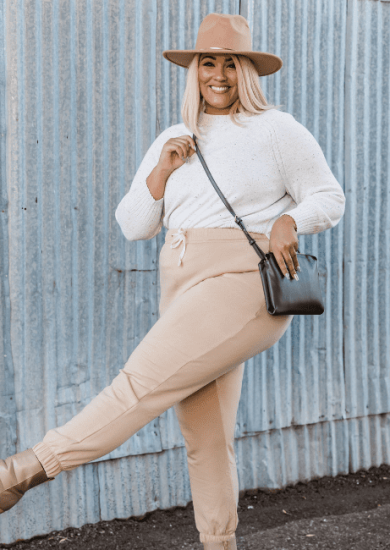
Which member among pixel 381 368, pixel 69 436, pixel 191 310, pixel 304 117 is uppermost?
pixel 304 117

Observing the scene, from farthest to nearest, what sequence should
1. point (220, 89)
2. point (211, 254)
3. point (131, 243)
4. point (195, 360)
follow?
point (131, 243) → point (220, 89) → point (211, 254) → point (195, 360)

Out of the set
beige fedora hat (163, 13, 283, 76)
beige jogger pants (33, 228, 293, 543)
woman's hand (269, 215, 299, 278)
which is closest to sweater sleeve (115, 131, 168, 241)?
beige jogger pants (33, 228, 293, 543)

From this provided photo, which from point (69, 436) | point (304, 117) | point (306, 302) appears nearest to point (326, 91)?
point (304, 117)

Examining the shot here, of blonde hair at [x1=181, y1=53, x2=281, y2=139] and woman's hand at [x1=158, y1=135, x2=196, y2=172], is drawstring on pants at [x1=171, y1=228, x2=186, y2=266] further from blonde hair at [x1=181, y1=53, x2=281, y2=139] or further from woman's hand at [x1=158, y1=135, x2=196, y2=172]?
blonde hair at [x1=181, y1=53, x2=281, y2=139]

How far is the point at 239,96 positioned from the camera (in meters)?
2.59

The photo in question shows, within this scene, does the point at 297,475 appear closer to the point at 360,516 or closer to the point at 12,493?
the point at 360,516

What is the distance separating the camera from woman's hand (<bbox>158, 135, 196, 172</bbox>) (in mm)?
2467

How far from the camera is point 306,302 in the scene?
7.62ft

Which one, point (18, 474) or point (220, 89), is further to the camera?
point (220, 89)

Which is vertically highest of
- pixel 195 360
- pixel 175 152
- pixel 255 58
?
pixel 255 58

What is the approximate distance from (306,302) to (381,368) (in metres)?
2.65

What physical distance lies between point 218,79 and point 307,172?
52 cm

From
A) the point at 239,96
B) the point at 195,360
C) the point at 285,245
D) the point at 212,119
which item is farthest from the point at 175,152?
the point at 195,360

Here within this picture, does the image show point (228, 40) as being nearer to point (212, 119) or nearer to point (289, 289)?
point (212, 119)
